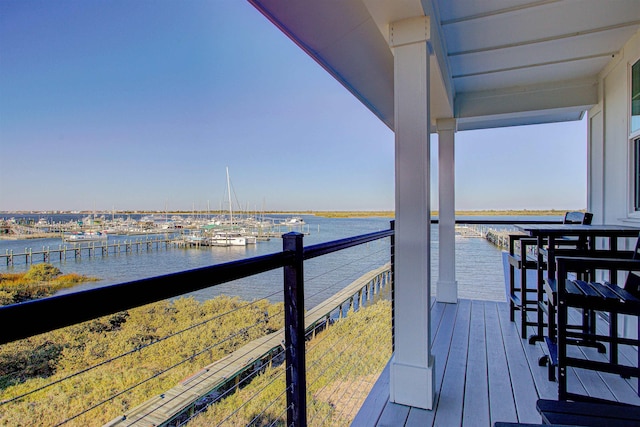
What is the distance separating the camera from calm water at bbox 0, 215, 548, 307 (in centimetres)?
267

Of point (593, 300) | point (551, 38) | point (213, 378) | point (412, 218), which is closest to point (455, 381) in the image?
point (593, 300)

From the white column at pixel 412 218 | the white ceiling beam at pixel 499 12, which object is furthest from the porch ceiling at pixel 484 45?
the white column at pixel 412 218

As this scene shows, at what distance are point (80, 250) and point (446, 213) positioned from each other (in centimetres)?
1073

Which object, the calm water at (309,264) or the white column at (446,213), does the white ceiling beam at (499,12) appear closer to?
the calm water at (309,264)

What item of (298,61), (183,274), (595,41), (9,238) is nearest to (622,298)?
(183,274)

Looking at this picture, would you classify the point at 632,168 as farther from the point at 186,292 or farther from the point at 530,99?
the point at 186,292

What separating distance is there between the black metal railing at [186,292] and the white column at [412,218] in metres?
0.42

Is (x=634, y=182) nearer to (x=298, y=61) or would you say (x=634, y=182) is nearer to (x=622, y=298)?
(x=622, y=298)

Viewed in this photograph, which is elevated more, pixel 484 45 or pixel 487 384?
pixel 484 45

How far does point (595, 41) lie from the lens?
2.49 meters

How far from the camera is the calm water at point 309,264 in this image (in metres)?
2.67

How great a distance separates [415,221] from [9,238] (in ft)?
34.3

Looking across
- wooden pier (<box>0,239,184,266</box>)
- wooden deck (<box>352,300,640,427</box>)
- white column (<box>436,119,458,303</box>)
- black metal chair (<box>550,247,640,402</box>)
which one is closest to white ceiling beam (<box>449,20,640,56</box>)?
white column (<box>436,119,458,303</box>)

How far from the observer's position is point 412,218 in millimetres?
1813
